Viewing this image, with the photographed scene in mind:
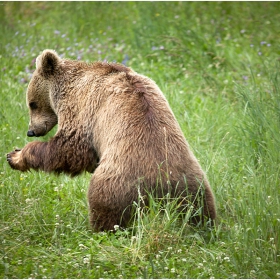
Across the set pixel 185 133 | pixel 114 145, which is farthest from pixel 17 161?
pixel 185 133

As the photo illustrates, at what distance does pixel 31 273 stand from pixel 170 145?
5.08 ft

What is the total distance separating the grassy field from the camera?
14.7 ft

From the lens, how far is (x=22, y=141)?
7.13 m

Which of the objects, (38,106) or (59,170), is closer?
(59,170)

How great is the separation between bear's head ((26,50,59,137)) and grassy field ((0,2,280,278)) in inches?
23.8

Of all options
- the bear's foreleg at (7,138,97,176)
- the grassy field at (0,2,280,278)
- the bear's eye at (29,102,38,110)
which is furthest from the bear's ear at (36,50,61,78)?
the grassy field at (0,2,280,278)

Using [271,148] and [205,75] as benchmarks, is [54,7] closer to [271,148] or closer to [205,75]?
[205,75]

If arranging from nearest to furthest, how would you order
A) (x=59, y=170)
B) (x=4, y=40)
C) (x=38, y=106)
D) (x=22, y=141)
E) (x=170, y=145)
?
(x=170, y=145)
(x=59, y=170)
(x=38, y=106)
(x=22, y=141)
(x=4, y=40)

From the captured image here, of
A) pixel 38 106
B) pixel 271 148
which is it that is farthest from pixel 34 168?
pixel 271 148

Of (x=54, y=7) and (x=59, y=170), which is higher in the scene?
(x=54, y=7)

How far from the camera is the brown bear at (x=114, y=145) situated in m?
4.80

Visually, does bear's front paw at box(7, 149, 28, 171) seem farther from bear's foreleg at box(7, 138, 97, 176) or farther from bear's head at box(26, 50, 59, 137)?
bear's head at box(26, 50, 59, 137)

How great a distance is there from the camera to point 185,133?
7191 millimetres

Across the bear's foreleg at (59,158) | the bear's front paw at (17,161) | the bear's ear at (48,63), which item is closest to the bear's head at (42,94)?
the bear's ear at (48,63)
